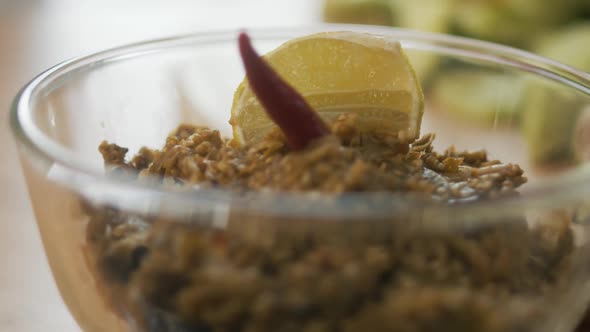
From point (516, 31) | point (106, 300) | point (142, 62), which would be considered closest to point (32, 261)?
point (142, 62)

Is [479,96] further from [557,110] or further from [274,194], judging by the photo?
[274,194]

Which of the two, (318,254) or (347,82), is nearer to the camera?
(318,254)

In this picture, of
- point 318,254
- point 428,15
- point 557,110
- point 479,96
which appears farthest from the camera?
point 428,15

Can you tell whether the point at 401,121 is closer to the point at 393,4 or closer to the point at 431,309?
the point at 431,309

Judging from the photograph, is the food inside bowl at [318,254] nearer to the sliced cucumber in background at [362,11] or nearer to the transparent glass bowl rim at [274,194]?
the transparent glass bowl rim at [274,194]

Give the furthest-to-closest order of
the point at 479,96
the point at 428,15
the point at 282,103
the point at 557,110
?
the point at 428,15
the point at 479,96
the point at 557,110
the point at 282,103

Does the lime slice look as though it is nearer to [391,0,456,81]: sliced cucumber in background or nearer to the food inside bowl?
the food inside bowl

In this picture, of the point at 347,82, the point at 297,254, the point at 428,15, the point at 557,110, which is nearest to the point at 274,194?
the point at 297,254
